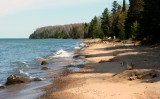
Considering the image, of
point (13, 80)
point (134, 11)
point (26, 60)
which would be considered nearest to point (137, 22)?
point (134, 11)

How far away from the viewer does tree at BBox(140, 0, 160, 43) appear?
3092cm

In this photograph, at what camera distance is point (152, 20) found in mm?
32312

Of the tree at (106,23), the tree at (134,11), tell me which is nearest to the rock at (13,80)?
the tree at (134,11)

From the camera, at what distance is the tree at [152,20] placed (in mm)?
30922

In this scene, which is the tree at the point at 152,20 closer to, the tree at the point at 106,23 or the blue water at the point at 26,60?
the blue water at the point at 26,60

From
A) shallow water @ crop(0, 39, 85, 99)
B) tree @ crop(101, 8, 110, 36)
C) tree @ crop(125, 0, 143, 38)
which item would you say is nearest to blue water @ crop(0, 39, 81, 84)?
shallow water @ crop(0, 39, 85, 99)

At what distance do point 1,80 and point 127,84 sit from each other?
9966mm

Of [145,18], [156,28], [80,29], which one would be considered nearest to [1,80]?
[156,28]

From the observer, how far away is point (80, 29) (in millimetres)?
176125

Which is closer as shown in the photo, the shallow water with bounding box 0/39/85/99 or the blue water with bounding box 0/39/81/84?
the shallow water with bounding box 0/39/85/99

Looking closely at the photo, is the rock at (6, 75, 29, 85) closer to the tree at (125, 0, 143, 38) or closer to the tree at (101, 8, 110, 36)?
the tree at (125, 0, 143, 38)

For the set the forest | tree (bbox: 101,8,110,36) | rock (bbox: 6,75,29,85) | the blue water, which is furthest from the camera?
tree (bbox: 101,8,110,36)

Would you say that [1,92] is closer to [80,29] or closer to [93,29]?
[93,29]

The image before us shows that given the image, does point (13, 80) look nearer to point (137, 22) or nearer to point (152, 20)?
point (152, 20)
